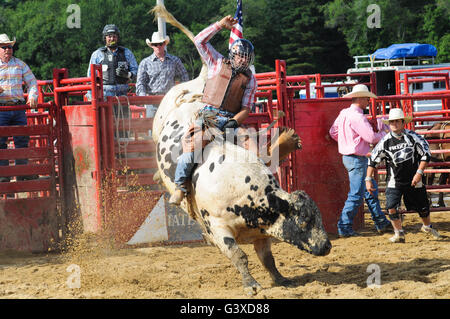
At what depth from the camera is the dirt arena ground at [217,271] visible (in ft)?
19.1

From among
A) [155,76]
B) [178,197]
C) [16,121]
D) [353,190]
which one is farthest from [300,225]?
[155,76]

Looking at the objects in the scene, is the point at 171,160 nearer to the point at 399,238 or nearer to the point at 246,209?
the point at 246,209

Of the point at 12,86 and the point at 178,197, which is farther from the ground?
the point at 12,86

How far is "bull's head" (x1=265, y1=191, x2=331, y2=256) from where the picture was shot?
5410 mm

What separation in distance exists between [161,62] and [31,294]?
14.8ft

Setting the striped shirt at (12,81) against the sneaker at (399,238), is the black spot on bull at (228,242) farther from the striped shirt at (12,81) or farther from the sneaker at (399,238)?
the striped shirt at (12,81)

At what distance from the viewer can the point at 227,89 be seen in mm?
6359

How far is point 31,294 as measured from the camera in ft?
19.8

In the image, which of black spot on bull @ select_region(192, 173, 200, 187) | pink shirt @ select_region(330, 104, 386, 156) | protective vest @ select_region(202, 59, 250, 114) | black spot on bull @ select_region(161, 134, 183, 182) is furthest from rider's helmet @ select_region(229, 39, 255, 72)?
pink shirt @ select_region(330, 104, 386, 156)

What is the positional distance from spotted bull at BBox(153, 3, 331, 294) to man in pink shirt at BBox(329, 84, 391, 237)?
270 centimetres

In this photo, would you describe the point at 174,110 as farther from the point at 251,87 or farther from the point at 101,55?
the point at 101,55

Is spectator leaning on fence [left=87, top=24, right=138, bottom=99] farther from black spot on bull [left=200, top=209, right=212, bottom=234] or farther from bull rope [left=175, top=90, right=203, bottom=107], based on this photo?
black spot on bull [left=200, top=209, right=212, bottom=234]

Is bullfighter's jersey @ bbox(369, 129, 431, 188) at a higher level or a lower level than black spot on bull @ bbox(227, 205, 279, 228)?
higher

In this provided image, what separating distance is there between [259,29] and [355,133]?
33771 millimetres
